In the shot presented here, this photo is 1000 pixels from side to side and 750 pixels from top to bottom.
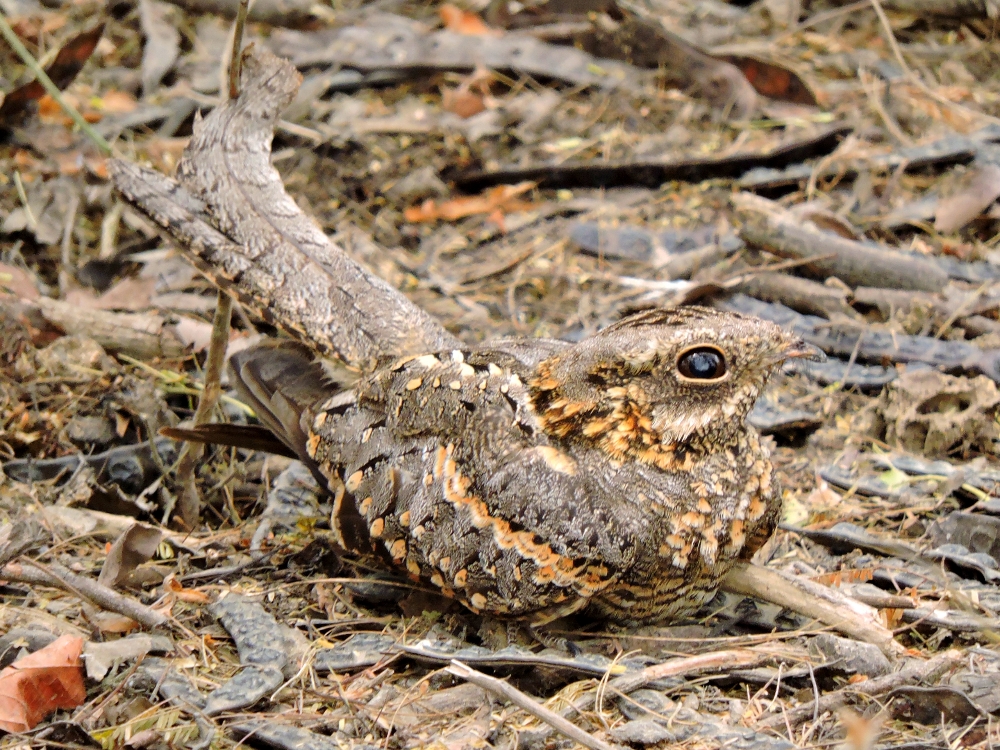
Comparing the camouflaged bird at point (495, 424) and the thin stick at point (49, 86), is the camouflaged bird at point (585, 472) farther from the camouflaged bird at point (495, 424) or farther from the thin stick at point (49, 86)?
the thin stick at point (49, 86)

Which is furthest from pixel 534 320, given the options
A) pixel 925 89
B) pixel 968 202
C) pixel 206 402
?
pixel 925 89

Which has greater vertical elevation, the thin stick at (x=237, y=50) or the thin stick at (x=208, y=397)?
the thin stick at (x=237, y=50)

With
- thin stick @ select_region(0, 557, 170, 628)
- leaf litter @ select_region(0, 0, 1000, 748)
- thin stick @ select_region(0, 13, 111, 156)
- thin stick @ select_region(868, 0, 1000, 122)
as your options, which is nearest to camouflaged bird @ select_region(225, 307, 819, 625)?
leaf litter @ select_region(0, 0, 1000, 748)

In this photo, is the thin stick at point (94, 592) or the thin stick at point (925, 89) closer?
the thin stick at point (94, 592)

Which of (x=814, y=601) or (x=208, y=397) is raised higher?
(x=208, y=397)

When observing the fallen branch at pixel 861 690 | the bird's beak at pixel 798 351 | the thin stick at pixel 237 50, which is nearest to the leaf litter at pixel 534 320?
the fallen branch at pixel 861 690

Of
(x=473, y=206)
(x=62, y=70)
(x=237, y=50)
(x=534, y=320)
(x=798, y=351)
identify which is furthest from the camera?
(x=473, y=206)

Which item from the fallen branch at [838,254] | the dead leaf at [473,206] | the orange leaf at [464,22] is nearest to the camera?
the fallen branch at [838,254]

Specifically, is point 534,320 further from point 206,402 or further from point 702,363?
point 702,363

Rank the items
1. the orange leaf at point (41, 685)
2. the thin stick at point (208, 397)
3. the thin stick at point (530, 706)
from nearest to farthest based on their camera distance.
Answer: the thin stick at point (530, 706), the orange leaf at point (41, 685), the thin stick at point (208, 397)
